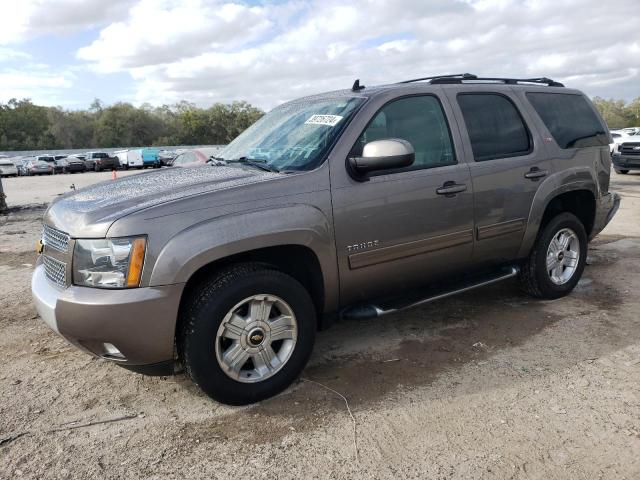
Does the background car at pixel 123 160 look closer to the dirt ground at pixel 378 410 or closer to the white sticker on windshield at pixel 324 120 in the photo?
the dirt ground at pixel 378 410

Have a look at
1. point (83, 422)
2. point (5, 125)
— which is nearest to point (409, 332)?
point (83, 422)

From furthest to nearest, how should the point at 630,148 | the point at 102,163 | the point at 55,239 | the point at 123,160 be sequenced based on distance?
1. the point at 123,160
2. the point at 102,163
3. the point at 630,148
4. the point at 55,239

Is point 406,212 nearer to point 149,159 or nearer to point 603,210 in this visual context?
point 603,210

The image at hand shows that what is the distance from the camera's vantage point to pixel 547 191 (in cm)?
436

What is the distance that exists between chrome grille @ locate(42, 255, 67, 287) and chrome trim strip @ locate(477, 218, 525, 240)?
2813 millimetres

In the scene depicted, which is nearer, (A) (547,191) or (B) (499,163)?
(B) (499,163)

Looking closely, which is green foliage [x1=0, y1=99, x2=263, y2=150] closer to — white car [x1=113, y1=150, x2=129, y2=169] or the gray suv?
white car [x1=113, y1=150, x2=129, y2=169]

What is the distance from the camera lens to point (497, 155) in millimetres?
4102

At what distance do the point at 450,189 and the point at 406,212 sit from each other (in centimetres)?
45

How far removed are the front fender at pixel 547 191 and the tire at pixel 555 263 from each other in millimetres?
113

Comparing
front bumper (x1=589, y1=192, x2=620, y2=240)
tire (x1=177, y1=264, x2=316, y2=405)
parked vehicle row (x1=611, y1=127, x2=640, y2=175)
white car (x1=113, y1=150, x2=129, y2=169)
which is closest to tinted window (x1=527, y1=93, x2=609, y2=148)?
front bumper (x1=589, y1=192, x2=620, y2=240)

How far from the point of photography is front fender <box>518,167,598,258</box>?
4312 mm

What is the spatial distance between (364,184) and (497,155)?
4.47ft

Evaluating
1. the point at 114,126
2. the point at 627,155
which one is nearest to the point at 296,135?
the point at 627,155
